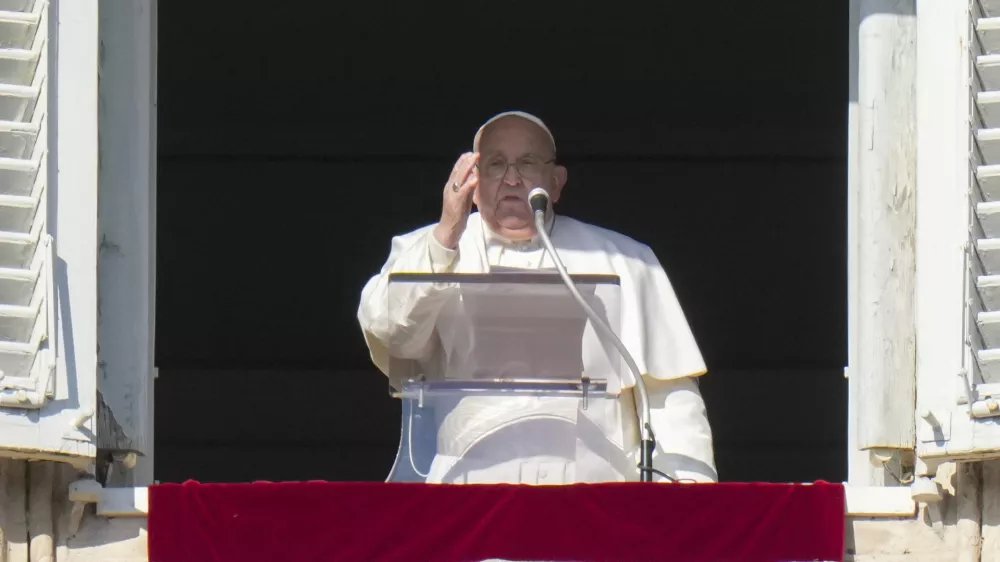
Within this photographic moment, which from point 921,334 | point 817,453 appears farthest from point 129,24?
point 817,453

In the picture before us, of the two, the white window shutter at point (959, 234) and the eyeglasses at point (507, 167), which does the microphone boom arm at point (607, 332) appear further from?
the eyeglasses at point (507, 167)

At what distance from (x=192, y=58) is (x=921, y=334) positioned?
15.5ft

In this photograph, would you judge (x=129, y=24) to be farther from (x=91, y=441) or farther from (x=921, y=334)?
(x=921, y=334)

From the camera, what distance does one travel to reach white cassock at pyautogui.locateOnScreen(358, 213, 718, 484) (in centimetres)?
509

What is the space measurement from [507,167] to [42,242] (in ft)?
4.14

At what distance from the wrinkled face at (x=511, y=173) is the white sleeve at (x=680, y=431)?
0.51 m

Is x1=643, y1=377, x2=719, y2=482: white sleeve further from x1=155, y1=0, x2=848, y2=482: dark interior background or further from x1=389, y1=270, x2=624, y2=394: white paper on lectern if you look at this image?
x1=155, y1=0, x2=848, y2=482: dark interior background

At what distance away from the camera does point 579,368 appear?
4.92 meters

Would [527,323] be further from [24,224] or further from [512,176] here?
[24,224]

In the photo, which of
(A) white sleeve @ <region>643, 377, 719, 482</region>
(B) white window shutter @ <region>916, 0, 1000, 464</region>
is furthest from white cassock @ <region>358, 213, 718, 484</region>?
(B) white window shutter @ <region>916, 0, 1000, 464</region>

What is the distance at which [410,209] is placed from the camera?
925 centimetres

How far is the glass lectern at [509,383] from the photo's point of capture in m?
4.91

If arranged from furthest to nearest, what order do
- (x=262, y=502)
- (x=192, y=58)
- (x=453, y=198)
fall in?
(x=192, y=58) → (x=453, y=198) → (x=262, y=502)

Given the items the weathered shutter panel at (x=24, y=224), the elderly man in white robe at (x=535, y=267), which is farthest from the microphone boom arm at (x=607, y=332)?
the weathered shutter panel at (x=24, y=224)
